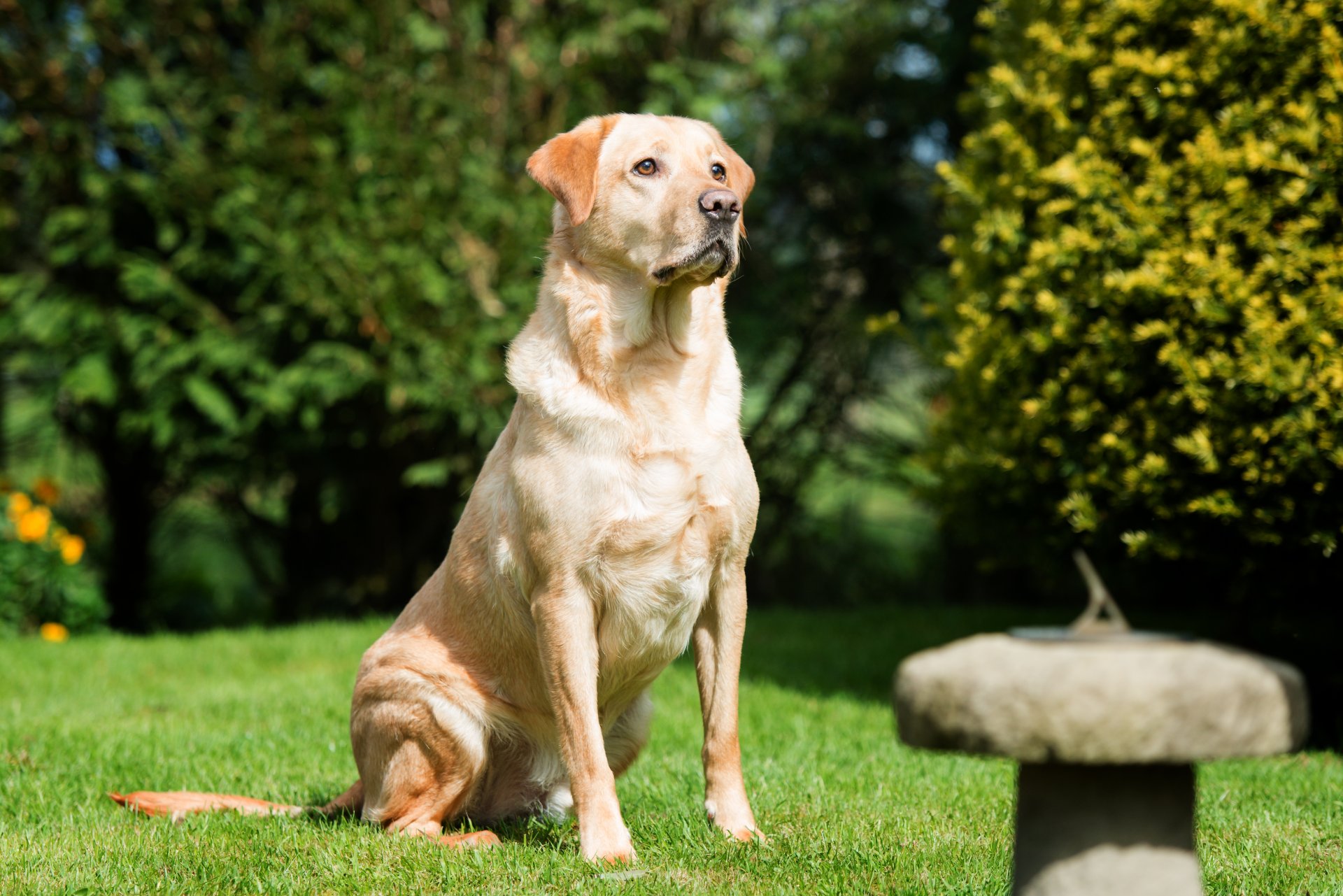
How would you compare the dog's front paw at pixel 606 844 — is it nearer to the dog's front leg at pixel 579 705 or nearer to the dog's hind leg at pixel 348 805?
the dog's front leg at pixel 579 705

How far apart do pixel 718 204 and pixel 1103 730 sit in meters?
1.89

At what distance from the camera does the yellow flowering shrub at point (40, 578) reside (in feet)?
24.9

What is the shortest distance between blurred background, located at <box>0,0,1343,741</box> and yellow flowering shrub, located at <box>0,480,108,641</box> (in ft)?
0.08

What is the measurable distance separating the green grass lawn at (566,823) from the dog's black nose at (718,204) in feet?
5.45

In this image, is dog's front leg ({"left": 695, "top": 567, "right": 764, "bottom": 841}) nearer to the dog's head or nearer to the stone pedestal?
the dog's head

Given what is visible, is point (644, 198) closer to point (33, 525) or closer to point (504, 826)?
point (504, 826)

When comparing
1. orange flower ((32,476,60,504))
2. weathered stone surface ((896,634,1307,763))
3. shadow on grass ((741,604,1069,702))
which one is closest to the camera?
weathered stone surface ((896,634,1307,763))

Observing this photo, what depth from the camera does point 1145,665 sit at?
5.98 feet

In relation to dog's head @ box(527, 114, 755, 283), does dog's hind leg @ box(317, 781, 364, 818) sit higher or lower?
lower

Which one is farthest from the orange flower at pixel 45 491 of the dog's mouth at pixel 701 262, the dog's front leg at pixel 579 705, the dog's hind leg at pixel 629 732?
the dog's mouth at pixel 701 262

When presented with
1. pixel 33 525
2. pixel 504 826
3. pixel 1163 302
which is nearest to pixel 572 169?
pixel 504 826

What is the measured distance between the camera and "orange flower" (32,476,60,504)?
8.01 meters

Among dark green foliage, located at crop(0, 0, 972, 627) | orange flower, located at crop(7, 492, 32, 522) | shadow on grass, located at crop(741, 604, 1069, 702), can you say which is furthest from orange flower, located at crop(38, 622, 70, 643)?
shadow on grass, located at crop(741, 604, 1069, 702)

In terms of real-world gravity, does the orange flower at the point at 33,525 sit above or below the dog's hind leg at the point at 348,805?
below
